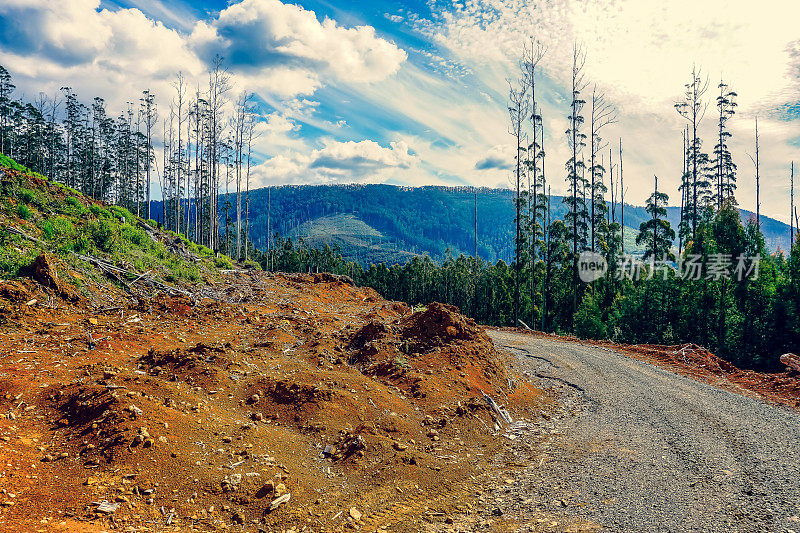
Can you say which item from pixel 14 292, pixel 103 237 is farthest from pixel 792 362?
pixel 103 237

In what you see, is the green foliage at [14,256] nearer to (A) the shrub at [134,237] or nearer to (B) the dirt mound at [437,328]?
(A) the shrub at [134,237]

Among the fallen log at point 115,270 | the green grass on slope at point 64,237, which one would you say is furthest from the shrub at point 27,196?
the fallen log at point 115,270

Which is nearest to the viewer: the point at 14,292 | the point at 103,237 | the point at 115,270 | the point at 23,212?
the point at 14,292

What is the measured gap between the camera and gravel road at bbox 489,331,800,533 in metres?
5.02

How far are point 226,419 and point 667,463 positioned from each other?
23.2 ft

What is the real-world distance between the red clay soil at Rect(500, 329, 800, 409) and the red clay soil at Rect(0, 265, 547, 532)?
6425mm

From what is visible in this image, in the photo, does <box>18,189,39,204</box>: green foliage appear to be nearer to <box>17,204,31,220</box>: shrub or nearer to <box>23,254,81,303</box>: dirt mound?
<box>17,204,31,220</box>: shrub

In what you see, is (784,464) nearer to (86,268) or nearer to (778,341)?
(86,268)

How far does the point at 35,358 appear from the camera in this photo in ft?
22.3

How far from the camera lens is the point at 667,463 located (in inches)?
252

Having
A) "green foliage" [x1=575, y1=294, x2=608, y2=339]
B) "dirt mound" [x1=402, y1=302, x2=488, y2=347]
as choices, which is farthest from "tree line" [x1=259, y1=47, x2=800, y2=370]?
"dirt mound" [x1=402, y1=302, x2=488, y2=347]

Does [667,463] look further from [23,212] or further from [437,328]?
[23,212]

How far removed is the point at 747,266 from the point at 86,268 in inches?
1226

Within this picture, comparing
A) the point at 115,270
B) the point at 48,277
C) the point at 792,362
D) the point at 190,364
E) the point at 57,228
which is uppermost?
the point at 57,228
